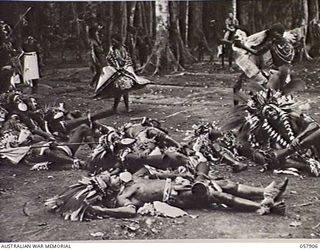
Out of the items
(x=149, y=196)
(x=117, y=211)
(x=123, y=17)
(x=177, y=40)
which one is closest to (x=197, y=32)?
(x=177, y=40)

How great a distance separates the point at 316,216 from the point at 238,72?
764 mm

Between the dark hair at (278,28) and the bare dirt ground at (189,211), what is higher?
the dark hair at (278,28)

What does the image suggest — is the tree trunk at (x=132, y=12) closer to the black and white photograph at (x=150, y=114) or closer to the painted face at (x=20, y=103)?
the black and white photograph at (x=150, y=114)

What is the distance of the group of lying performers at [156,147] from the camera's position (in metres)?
2.55

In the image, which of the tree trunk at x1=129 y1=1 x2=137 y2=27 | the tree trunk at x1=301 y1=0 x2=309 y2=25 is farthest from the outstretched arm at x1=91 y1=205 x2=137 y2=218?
the tree trunk at x1=301 y1=0 x2=309 y2=25

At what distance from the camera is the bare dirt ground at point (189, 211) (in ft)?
8.20

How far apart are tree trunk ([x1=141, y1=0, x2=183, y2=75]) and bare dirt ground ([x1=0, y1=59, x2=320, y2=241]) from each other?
7 cm

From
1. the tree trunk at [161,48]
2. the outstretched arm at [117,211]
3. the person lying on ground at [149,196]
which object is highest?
the tree trunk at [161,48]

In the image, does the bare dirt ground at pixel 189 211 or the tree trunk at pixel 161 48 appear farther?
the tree trunk at pixel 161 48

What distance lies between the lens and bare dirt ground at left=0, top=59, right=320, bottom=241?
8.20 feet

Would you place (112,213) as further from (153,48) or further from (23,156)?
(153,48)

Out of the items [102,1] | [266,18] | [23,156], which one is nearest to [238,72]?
[266,18]

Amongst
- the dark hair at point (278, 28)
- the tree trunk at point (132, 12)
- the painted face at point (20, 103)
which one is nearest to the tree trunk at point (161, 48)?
the tree trunk at point (132, 12)

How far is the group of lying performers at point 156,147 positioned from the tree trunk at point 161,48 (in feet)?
0.31
